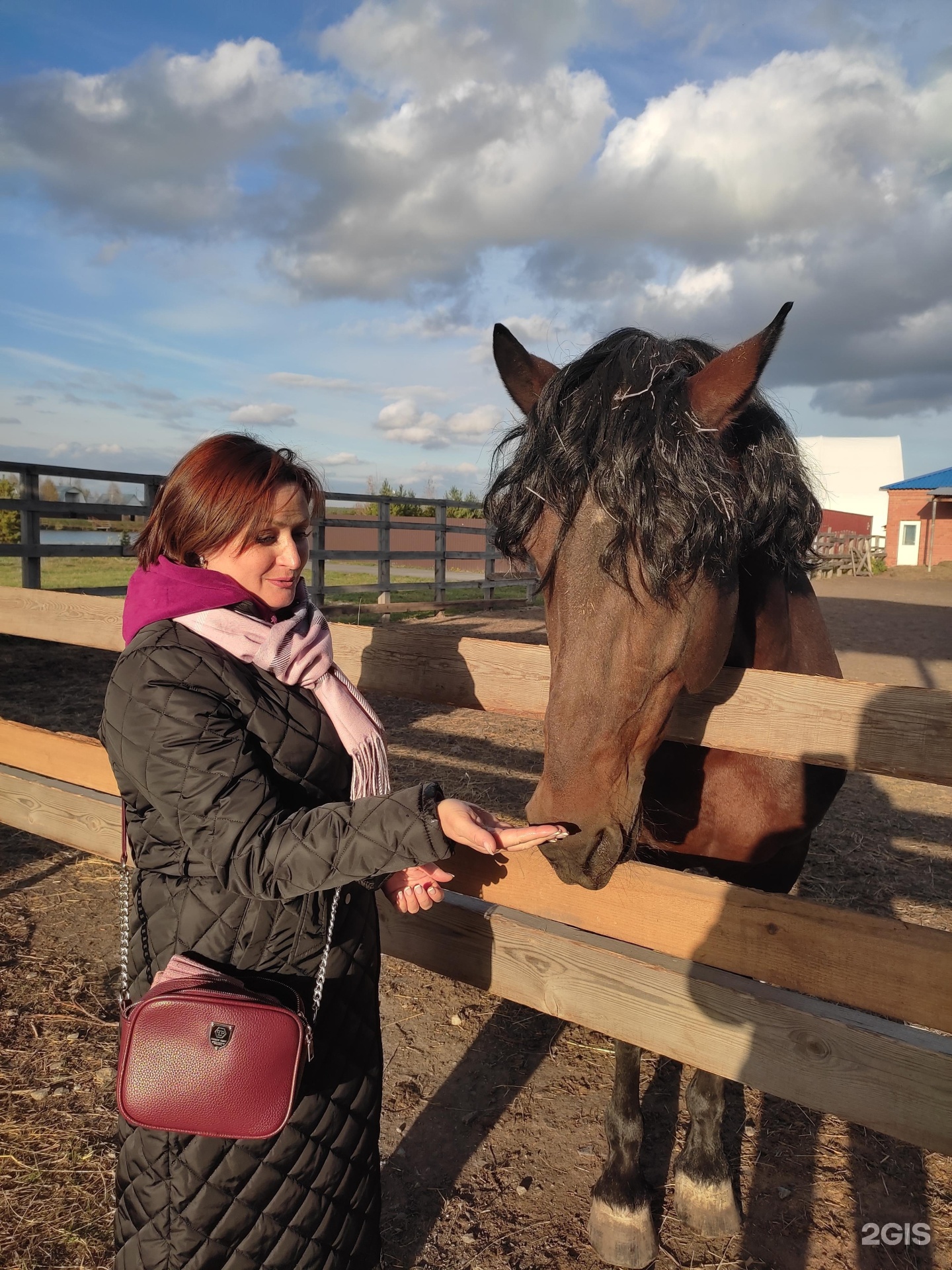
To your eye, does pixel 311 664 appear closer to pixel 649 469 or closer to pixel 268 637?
pixel 268 637

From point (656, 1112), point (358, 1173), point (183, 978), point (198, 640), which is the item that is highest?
point (198, 640)

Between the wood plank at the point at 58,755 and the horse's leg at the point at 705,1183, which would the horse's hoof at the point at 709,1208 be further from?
the wood plank at the point at 58,755

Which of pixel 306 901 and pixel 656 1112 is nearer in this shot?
pixel 306 901

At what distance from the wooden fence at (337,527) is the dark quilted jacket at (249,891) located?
481 mm

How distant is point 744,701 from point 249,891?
49.1 inches

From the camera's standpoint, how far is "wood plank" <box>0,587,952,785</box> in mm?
1698

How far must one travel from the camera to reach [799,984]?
1.67 metres

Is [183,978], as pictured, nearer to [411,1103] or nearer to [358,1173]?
[358,1173]

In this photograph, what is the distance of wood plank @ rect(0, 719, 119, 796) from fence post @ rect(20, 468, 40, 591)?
20.2ft

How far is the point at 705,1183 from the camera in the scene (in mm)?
2354

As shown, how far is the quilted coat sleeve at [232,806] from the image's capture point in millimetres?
1336

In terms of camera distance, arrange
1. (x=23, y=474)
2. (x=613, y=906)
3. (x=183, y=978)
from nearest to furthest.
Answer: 1. (x=183, y=978)
2. (x=613, y=906)
3. (x=23, y=474)

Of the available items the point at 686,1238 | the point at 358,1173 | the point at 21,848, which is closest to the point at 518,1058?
the point at 686,1238

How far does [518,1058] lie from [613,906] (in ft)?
5.42
